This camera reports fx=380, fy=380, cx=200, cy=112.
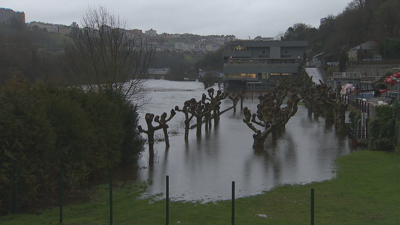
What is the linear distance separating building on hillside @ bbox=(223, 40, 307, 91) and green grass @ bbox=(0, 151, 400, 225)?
6396 centimetres

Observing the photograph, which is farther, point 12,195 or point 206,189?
point 206,189

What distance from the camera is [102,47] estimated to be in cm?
2438

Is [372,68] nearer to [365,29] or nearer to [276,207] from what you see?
[365,29]

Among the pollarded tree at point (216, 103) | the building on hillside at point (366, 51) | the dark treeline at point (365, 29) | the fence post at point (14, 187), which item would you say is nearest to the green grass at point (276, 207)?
the fence post at point (14, 187)

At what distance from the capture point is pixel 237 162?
15.2 metres

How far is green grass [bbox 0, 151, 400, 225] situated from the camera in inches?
306

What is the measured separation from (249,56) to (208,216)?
80.6 meters

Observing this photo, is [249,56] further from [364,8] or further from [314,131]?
[314,131]

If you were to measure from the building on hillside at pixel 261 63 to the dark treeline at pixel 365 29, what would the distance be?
8.89 meters

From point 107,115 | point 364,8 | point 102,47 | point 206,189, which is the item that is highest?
point 364,8

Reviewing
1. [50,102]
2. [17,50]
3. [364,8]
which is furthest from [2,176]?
[364,8]

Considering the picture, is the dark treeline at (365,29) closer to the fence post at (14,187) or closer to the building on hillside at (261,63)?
the building on hillside at (261,63)

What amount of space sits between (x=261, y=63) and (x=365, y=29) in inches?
847

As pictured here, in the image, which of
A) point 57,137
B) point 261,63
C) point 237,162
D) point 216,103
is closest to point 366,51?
point 261,63
